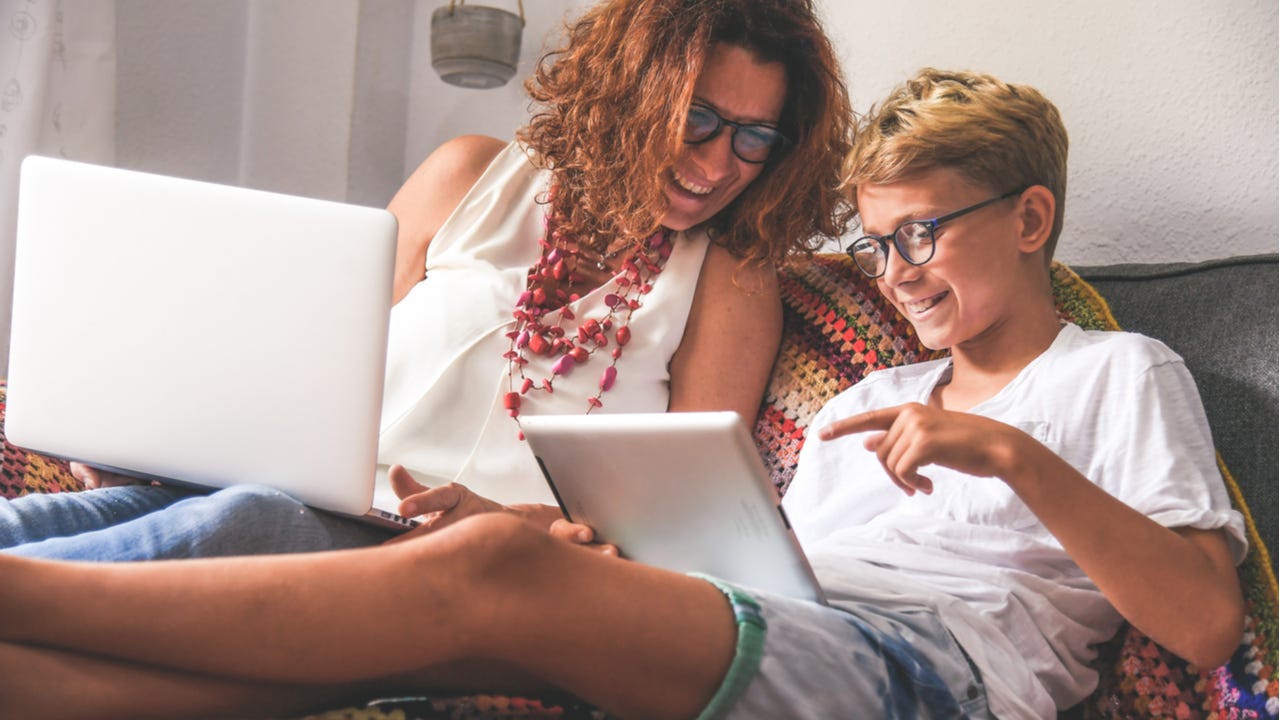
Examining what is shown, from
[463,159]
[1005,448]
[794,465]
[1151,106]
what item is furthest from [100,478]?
[1151,106]

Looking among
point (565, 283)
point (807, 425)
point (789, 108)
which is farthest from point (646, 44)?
point (807, 425)

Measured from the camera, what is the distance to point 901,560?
3.46 ft

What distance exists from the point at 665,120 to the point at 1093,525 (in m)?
0.76

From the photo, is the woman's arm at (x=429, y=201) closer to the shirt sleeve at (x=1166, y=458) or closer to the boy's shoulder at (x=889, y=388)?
the boy's shoulder at (x=889, y=388)

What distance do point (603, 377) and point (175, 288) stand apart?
617 millimetres

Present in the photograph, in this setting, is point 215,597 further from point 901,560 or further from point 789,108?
point 789,108

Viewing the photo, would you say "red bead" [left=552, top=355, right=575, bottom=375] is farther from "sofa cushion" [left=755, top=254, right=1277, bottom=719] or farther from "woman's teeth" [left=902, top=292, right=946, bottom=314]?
"woman's teeth" [left=902, top=292, right=946, bottom=314]

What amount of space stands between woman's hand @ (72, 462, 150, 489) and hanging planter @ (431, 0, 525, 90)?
47.9 inches

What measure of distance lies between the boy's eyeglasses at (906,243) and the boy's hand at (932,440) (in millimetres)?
334

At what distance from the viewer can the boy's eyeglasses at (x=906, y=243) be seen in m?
1.19

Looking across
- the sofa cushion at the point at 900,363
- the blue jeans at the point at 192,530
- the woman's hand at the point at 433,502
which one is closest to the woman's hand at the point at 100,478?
the blue jeans at the point at 192,530

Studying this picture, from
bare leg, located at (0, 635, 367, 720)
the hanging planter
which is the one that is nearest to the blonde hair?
bare leg, located at (0, 635, 367, 720)

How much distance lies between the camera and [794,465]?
1406mm

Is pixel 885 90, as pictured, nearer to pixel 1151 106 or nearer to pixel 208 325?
pixel 1151 106
